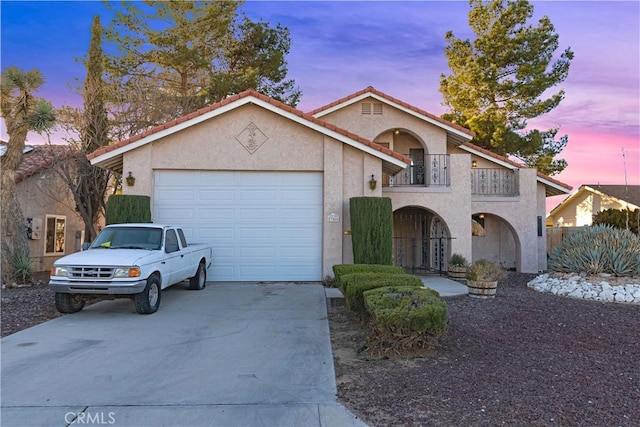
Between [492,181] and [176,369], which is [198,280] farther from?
[492,181]

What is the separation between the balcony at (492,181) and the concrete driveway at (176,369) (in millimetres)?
10990

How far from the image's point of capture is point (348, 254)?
13.3 m

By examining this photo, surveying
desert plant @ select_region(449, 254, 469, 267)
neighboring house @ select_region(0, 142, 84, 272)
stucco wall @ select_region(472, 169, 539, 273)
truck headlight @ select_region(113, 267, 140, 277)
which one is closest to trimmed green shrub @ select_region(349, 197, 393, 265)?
desert plant @ select_region(449, 254, 469, 267)

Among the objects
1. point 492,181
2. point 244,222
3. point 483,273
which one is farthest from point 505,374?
point 492,181

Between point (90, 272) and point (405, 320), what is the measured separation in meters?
5.60

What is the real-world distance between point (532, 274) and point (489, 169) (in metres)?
4.23

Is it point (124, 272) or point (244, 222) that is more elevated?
point (244, 222)

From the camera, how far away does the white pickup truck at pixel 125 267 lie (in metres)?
8.39

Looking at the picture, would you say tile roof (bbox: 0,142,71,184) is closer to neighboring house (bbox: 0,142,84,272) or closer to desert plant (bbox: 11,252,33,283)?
neighboring house (bbox: 0,142,84,272)

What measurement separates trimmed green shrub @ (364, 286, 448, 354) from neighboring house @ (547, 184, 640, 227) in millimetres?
26736

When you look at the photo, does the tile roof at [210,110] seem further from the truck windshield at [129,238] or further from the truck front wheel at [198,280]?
the truck front wheel at [198,280]

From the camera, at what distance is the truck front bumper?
Result: 835cm

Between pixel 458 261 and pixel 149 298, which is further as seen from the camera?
pixel 458 261

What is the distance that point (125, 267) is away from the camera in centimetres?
837
